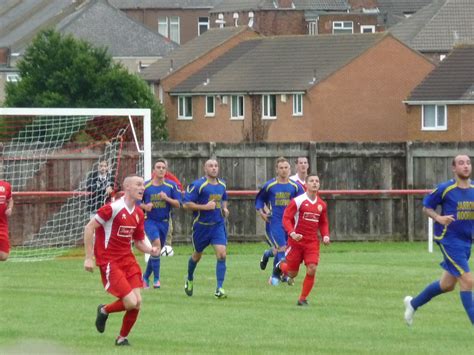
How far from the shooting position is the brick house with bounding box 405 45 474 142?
2876 inches

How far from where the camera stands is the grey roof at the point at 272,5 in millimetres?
114875

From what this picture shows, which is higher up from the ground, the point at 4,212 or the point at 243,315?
the point at 4,212

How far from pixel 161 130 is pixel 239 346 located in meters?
66.9

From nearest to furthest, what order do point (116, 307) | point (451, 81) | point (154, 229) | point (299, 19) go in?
point (116, 307) < point (154, 229) < point (451, 81) < point (299, 19)

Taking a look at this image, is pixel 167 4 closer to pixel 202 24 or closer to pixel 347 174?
pixel 202 24

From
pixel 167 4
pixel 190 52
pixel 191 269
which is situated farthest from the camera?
pixel 167 4

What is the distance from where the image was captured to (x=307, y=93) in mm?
80062

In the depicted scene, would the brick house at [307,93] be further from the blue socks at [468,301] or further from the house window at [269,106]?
the blue socks at [468,301]

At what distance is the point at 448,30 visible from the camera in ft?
326

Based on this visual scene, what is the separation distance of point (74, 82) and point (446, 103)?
2057cm

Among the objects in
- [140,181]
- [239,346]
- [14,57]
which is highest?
[14,57]

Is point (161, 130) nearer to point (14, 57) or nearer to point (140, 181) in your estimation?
point (14, 57)

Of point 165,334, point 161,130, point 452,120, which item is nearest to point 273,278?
point 165,334

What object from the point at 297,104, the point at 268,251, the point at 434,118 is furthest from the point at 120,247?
the point at 297,104
